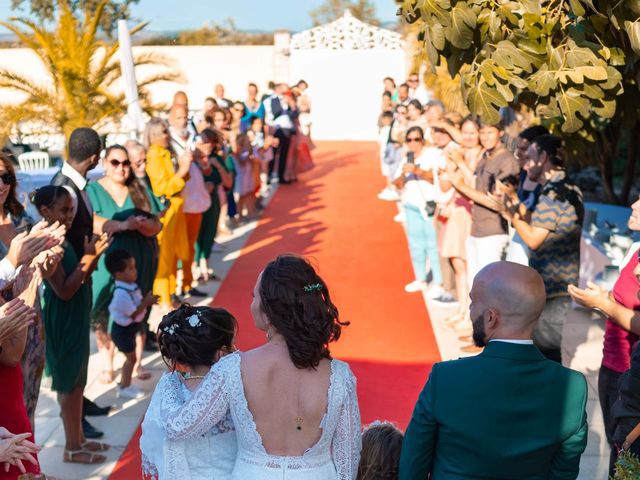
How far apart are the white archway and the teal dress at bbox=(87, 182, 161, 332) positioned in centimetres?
1841

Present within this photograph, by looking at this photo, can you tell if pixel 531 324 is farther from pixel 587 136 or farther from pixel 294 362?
pixel 587 136

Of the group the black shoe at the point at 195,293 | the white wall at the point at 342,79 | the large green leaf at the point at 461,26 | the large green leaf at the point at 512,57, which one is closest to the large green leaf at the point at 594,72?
the large green leaf at the point at 512,57

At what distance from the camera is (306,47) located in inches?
945

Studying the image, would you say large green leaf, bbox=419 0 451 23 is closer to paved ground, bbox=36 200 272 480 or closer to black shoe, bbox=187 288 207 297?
paved ground, bbox=36 200 272 480

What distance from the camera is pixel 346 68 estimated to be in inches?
945

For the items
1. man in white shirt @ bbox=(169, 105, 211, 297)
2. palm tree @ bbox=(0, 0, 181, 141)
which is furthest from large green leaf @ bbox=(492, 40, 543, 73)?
palm tree @ bbox=(0, 0, 181, 141)

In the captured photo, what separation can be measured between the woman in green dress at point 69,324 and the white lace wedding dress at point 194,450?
1.78 metres

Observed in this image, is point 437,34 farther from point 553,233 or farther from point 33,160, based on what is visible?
point 33,160

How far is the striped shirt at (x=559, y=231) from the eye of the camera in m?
4.72

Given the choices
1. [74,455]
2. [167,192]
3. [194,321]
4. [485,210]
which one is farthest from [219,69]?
[194,321]

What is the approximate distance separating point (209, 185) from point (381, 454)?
18.9 ft

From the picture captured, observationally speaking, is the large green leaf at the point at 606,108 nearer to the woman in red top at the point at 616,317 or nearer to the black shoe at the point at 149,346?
the woman in red top at the point at 616,317

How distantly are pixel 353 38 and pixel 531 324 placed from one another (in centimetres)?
2242

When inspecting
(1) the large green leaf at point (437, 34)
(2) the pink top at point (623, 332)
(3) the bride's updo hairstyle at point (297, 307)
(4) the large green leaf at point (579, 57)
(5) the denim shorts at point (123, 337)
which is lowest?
(5) the denim shorts at point (123, 337)
